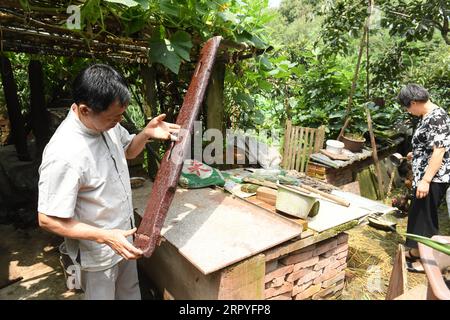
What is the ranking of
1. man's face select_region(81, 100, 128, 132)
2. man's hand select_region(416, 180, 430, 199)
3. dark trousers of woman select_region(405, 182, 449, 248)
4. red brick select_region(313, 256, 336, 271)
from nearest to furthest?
man's face select_region(81, 100, 128, 132) → red brick select_region(313, 256, 336, 271) → man's hand select_region(416, 180, 430, 199) → dark trousers of woman select_region(405, 182, 449, 248)

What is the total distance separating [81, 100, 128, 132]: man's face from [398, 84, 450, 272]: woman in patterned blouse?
11.7 ft

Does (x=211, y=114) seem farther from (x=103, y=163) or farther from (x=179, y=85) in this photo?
(x=103, y=163)

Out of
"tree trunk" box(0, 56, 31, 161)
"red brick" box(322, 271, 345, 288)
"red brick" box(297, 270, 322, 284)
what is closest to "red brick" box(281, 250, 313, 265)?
"red brick" box(297, 270, 322, 284)

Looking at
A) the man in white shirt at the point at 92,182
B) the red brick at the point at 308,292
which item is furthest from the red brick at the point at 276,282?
the man in white shirt at the point at 92,182

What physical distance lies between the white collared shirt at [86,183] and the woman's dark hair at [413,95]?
350cm

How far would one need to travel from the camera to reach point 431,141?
3.75m

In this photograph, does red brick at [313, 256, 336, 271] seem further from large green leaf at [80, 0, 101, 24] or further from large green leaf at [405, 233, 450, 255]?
large green leaf at [80, 0, 101, 24]

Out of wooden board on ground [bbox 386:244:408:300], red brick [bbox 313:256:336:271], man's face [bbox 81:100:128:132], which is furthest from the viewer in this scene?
red brick [bbox 313:256:336:271]

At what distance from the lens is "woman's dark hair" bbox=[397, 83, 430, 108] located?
3.75 metres

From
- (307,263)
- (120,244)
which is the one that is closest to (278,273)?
(307,263)

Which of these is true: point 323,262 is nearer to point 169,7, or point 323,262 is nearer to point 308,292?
point 308,292

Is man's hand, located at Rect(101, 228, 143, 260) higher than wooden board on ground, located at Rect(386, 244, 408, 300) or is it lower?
higher

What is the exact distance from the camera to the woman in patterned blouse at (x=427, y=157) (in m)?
3.69

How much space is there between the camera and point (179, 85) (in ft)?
16.2
